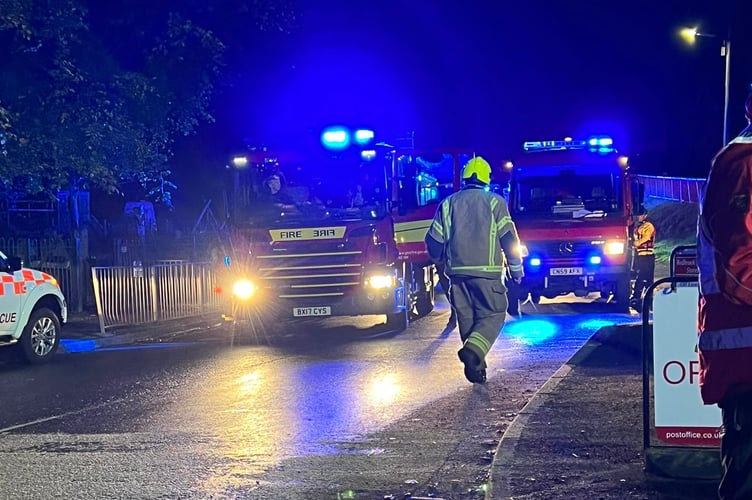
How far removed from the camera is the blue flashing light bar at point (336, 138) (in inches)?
507

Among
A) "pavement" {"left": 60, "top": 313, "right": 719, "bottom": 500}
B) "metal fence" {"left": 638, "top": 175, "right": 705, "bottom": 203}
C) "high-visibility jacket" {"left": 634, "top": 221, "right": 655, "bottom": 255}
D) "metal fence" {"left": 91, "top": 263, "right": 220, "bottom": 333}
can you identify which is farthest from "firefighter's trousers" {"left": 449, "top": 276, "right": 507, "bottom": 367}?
"metal fence" {"left": 638, "top": 175, "right": 705, "bottom": 203}

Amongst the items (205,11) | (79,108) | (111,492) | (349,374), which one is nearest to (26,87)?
(79,108)

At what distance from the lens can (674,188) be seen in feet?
117

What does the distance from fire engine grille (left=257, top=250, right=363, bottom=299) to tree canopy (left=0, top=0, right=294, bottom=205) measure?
431cm

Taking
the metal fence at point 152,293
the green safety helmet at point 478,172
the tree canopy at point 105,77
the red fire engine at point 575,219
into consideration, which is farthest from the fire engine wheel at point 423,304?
the green safety helmet at point 478,172

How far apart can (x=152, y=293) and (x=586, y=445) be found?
11542mm

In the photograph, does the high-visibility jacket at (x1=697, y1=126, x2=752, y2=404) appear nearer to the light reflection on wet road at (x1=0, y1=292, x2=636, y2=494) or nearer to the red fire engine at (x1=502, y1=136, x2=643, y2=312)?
the light reflection on wet road at (x1=0, y1=292, x2=636, y2=494)

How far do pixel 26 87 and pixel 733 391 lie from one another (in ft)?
43.1

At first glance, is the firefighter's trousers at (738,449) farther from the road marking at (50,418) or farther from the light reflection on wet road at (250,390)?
the road marking at (50,418)

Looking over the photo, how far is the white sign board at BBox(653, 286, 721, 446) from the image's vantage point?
463cm

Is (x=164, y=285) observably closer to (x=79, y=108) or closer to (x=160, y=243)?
(x=79, y=108)

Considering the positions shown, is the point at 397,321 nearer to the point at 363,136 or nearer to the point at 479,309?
the point at 363,136

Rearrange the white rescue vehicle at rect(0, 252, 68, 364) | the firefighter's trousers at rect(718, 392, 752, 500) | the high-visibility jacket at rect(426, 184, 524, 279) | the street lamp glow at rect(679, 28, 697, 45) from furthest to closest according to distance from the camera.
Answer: the street lamp glow at rect(679, 28, 697, 45) → the white rescue vehicle at rect(0, 252, 68, 364) → the high-visibility jacket at rect(426, 184, 524, 279) → the firefighter's trousers at rect(718, 392, 752, 500)

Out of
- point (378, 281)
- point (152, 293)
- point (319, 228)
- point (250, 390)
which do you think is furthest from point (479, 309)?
point (152, 293)
